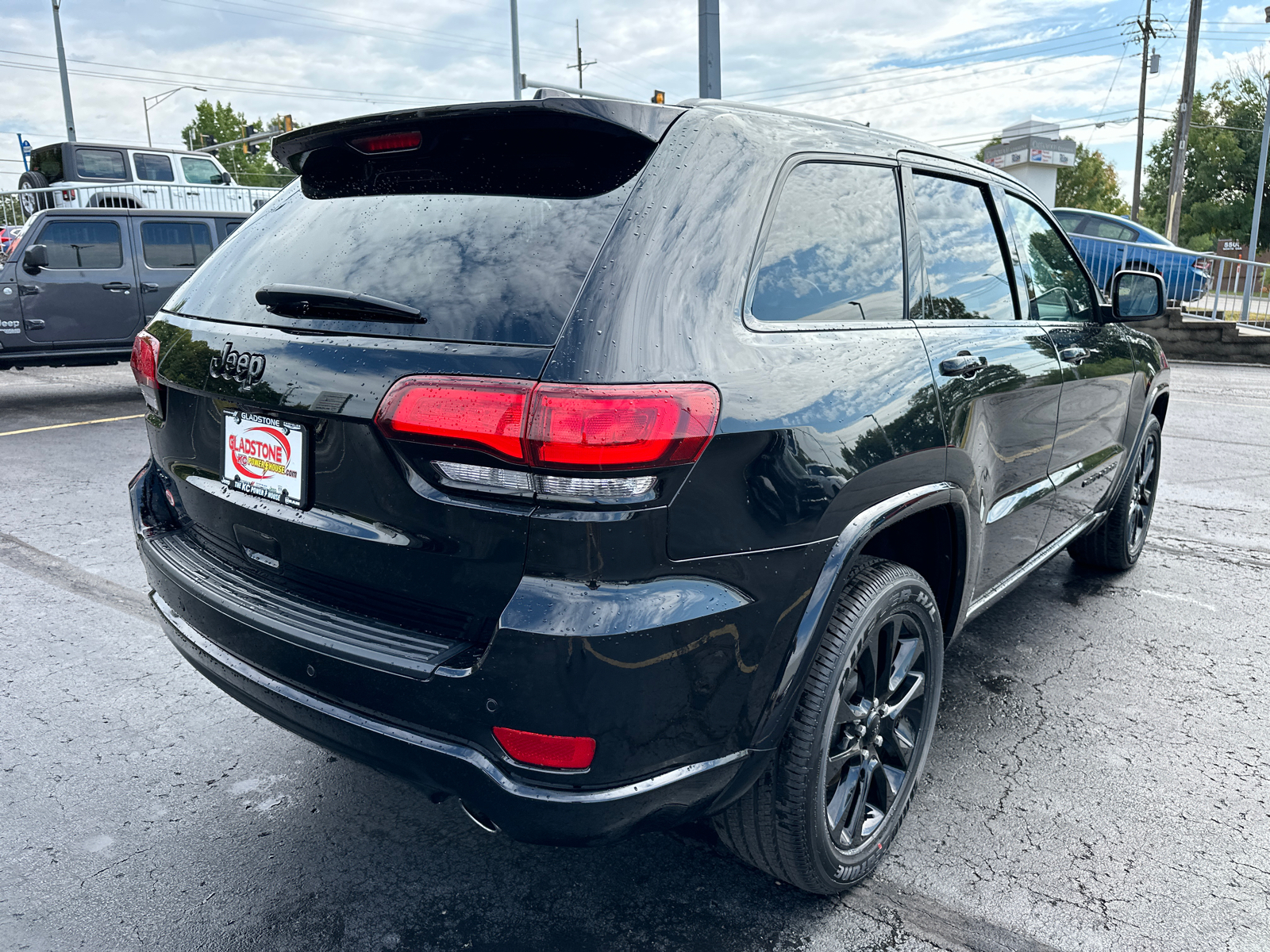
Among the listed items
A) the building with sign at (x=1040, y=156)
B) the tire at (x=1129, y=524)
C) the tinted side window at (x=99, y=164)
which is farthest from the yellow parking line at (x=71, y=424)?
the building with sign at (x=1040, y=156)

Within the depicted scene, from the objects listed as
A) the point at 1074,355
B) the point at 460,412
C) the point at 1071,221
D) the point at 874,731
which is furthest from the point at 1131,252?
the point at 460,412

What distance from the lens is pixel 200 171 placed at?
20688 mm

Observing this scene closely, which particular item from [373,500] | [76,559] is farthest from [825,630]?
[76,559]

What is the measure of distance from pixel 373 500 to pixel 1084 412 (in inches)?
111

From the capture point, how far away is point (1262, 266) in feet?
56.0

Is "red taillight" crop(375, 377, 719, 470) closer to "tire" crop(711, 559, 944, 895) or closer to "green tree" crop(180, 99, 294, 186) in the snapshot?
"tire" crop(711, 559, 944, 895)

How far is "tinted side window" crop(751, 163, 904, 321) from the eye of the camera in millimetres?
2080

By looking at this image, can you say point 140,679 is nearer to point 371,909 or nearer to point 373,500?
point 371,909

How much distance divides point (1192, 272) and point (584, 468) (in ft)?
58.2

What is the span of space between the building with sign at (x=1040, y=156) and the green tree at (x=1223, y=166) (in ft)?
104

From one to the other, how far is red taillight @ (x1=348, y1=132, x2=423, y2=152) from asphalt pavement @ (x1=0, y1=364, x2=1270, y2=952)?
5.73 ft

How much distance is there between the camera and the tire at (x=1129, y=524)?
14.8 ft

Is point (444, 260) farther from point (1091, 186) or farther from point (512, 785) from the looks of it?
point (1091, 186)

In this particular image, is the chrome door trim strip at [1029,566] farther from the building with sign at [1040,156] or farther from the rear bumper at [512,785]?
the building with sign at [1040,156]
